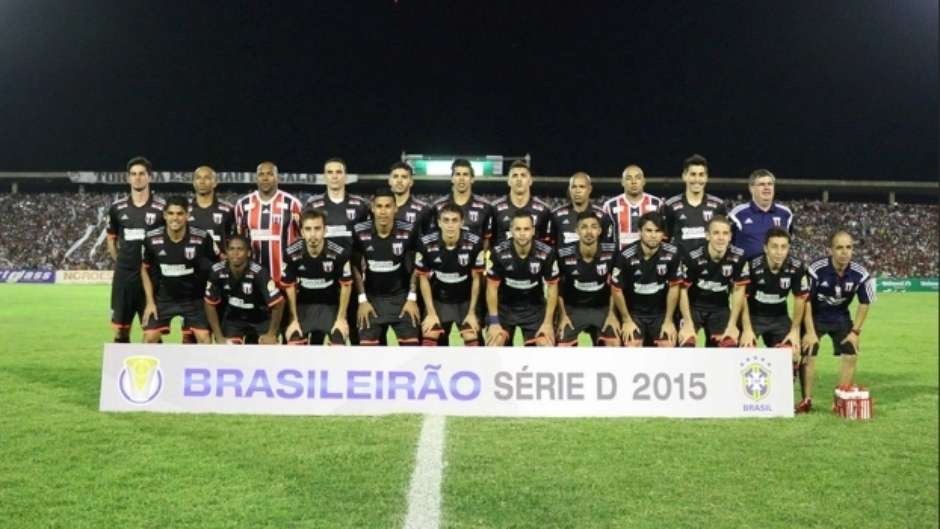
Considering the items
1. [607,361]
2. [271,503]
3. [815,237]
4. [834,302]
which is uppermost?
[815,237]

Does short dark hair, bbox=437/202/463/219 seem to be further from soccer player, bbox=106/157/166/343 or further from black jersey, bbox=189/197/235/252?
soccer player, bbox=106/157/166/343

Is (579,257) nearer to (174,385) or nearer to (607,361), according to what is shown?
(607,361)

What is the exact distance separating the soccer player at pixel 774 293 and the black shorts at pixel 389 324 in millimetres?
2930

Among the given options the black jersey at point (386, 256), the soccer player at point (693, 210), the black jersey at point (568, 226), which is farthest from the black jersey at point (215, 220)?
the soccer player at point (693, 210)

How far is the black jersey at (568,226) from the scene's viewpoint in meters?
7.45

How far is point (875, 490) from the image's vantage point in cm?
402

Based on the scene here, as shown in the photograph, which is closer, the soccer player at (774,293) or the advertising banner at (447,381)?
the advertising banner at (447,381)

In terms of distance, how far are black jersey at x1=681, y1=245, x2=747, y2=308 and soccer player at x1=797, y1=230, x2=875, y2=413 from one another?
653 millimetres

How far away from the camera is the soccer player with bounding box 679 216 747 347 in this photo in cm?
658

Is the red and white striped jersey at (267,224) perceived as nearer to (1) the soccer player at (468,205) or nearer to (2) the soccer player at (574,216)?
(1) the soccer player at (468,205)

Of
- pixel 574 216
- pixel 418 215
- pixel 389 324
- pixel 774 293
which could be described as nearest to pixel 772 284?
pixel 774 293

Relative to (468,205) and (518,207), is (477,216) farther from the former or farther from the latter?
(518,207)

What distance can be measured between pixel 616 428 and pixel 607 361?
567 millimetres

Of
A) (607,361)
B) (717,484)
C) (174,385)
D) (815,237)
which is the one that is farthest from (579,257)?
(815,237)
